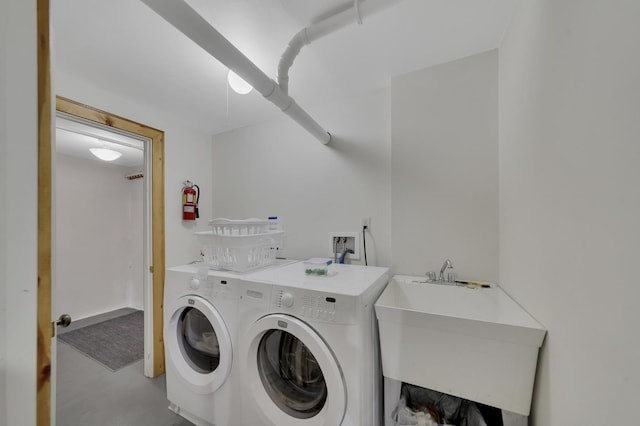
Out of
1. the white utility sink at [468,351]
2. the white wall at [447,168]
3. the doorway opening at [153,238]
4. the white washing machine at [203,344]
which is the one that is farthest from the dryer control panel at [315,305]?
the doorway opening at [153,238]

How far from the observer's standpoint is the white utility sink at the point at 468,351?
2.99 ft

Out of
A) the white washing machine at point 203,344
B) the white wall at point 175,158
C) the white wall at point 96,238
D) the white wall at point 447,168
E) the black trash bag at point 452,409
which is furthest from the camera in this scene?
the white wall at point 96,238

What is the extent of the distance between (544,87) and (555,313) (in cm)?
81

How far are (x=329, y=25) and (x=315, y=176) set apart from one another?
114cm

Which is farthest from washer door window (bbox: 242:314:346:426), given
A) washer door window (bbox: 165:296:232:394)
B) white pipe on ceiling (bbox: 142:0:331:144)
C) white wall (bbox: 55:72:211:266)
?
white wall (bbox: 55:72:211:266)

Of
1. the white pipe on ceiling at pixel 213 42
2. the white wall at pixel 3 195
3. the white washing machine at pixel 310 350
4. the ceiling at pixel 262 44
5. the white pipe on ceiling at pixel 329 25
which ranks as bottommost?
the white washing machine at pixel 310 350

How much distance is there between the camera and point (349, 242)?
6.40ft

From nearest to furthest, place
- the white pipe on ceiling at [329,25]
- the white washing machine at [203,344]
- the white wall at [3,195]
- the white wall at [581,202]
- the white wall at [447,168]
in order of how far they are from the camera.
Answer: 1. the white wall at [3,195]
2. the white wall at [581,202]
3. the white pipe on ceiling at [329,25]
4. the white washing machine at [203,344]
5. the white wall at [447,168]

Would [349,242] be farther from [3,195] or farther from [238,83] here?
[3,195]

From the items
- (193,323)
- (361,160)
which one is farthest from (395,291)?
(193,323)

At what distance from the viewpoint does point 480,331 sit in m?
0.96

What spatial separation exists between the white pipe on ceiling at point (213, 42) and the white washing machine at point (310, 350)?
39.5 inches

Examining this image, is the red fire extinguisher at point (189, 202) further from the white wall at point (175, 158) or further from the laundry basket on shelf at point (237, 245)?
the laundry basket on shelf at point (237, 245)

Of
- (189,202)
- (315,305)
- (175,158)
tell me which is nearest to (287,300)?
(315,305)
